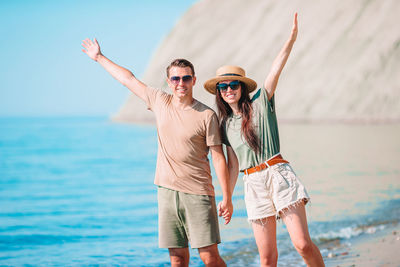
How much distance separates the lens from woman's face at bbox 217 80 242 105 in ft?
14.5

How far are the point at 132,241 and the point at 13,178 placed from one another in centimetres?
1131

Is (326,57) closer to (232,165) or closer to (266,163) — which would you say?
(232,165)

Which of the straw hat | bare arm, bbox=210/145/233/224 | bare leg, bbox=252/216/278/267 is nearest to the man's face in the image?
the straw hat

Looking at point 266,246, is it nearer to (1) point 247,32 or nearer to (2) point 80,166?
(2) point 80,166

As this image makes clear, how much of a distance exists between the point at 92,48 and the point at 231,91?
1.31m

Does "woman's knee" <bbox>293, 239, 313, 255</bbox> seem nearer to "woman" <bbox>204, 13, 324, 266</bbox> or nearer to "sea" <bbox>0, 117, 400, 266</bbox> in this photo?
"woman" <bbox>204, 13, 324, 266</bbox>

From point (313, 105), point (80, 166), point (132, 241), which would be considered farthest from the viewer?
point (313, 105)

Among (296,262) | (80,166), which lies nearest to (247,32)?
(80,166)

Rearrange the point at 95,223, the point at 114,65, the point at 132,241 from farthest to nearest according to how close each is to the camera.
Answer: the point at 95,223 → the point at 132,241 → the point at 114,65

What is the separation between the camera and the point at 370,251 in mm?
6270

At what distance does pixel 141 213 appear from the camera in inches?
414

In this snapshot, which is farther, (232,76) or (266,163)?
(232,76)

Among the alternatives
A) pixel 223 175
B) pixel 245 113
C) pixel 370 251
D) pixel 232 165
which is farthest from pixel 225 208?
pixel 370 251

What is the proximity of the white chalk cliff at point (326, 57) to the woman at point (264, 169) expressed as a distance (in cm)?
2844
